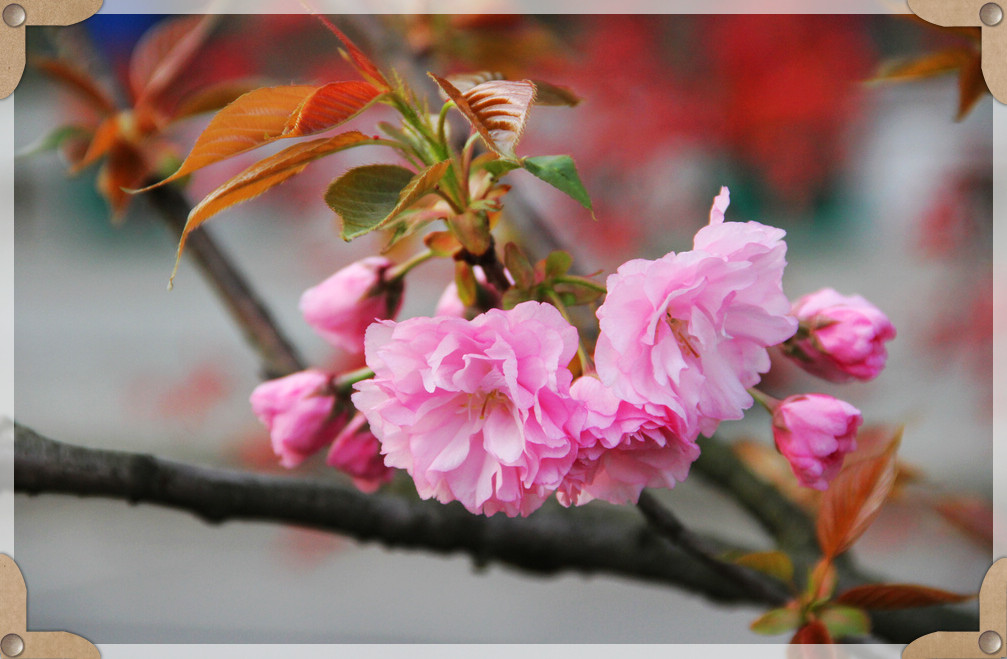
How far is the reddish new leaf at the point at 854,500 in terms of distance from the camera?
0.44 metres

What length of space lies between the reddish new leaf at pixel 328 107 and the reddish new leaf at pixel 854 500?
38 centimetres

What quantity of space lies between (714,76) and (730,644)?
1.23 meters

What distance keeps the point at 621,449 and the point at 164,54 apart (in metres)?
0.65

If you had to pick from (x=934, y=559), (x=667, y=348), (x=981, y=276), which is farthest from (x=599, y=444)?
(x=934, y=559)

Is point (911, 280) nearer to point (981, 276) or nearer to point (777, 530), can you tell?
point (981, 276)

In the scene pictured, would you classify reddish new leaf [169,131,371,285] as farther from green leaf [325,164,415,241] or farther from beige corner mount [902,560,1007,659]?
beige corner mount [902,560,1007,659]

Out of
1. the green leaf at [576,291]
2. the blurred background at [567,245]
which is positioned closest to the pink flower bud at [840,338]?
the green leaf at [576,291]

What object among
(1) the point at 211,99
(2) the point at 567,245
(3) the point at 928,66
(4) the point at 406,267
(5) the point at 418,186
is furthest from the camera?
(2) the point at 567,245

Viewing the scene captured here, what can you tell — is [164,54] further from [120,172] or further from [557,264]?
[557,264]

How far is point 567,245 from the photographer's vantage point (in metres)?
0.79

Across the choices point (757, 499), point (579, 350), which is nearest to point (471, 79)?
point (579, 350)

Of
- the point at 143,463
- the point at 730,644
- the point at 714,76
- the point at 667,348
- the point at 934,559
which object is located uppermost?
the point at 714,76

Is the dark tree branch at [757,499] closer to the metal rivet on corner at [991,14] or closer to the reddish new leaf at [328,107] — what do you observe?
the metal rivet on corner at [991,14]

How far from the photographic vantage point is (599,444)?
295 mm
